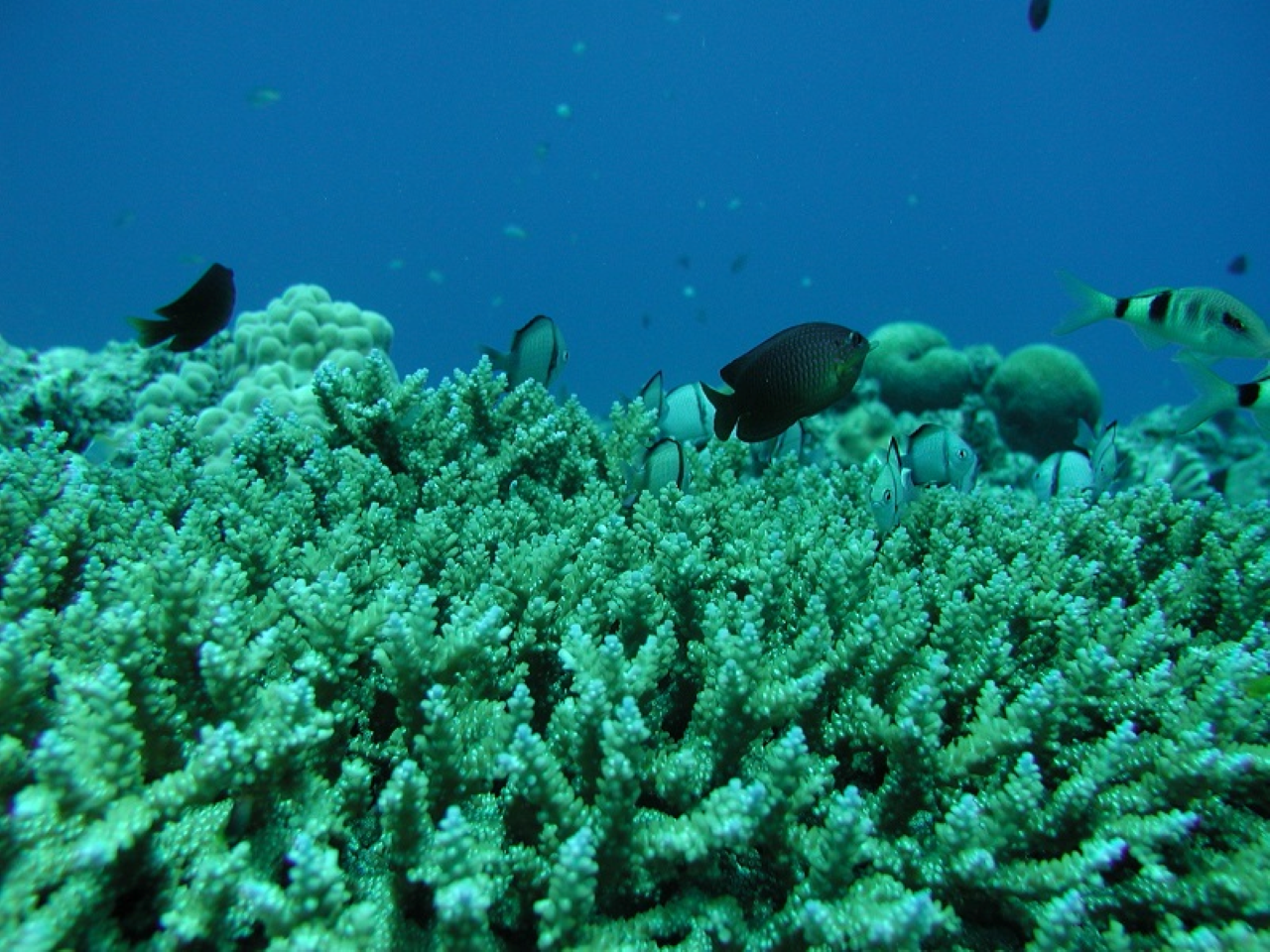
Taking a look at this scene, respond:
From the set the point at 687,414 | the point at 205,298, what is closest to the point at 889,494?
the point at 687,414

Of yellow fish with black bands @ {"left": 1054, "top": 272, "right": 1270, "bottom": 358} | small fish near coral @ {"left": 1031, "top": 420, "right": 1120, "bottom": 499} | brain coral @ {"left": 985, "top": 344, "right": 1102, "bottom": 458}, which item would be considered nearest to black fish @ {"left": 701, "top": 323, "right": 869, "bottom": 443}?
yellow fish with black bands @ {"left": 1054, "top": 272, "right": 1270, "bottom": 358}

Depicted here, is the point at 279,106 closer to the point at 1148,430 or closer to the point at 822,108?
the point at 822,108

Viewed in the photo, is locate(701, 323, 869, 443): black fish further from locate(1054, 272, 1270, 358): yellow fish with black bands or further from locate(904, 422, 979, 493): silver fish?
locate(1054, 272, 1270, 358): yellow fish with black bands

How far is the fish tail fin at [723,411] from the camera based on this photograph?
2.97m

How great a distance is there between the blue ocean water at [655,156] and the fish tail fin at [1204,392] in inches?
3921

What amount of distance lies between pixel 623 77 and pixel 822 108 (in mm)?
38714

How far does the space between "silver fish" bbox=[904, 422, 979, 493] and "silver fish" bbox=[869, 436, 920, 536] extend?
120 centimetres

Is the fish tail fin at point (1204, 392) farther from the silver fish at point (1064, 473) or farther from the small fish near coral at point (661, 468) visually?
the small fish near coral at point (661, 468)

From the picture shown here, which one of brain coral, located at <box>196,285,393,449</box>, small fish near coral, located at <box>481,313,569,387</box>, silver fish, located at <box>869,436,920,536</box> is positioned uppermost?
brain coral, located at <box>196,285,393,449</box>

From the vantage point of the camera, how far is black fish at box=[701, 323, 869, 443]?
9.42ft

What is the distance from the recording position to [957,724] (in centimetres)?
225

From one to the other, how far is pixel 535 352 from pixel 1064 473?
440 centimetres

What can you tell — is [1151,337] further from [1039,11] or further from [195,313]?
[1039,11]

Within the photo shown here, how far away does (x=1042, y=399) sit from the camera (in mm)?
12984
